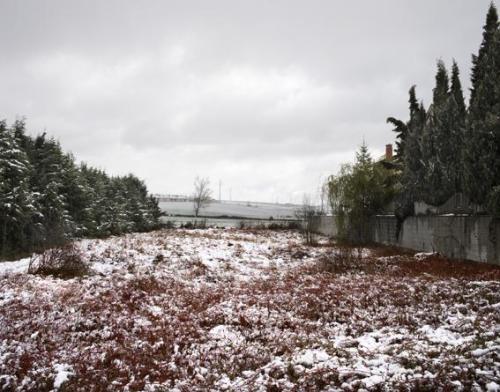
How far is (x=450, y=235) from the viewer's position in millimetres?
18984

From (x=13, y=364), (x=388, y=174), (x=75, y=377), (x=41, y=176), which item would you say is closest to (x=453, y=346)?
(x=75, y=377)

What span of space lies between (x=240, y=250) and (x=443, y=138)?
1272 centimetres

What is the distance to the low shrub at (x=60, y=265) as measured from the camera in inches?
560

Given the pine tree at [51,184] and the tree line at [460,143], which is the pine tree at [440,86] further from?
the pine tree at [51,184]

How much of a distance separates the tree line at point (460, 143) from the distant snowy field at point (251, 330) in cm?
384

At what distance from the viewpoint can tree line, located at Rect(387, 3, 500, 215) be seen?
1538 cm

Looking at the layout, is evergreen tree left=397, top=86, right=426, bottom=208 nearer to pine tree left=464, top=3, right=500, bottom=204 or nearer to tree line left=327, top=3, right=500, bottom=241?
tree line left=327, top=3, right=500, bottom=241

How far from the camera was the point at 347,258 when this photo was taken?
17.9 meters

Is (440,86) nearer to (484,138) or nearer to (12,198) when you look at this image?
(484,138)

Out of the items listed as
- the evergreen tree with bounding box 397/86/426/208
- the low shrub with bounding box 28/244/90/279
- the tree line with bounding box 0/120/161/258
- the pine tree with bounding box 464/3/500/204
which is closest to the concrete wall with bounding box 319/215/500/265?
the evergreen tree with bounding box 397/86/426/208

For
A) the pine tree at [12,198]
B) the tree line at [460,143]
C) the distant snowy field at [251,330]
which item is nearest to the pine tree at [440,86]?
the tree line at [460,143]

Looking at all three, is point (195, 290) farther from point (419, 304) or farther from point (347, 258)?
point (347, 258)

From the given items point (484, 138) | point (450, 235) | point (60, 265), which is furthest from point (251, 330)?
point (450, 235)

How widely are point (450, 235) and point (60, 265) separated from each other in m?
17.5
